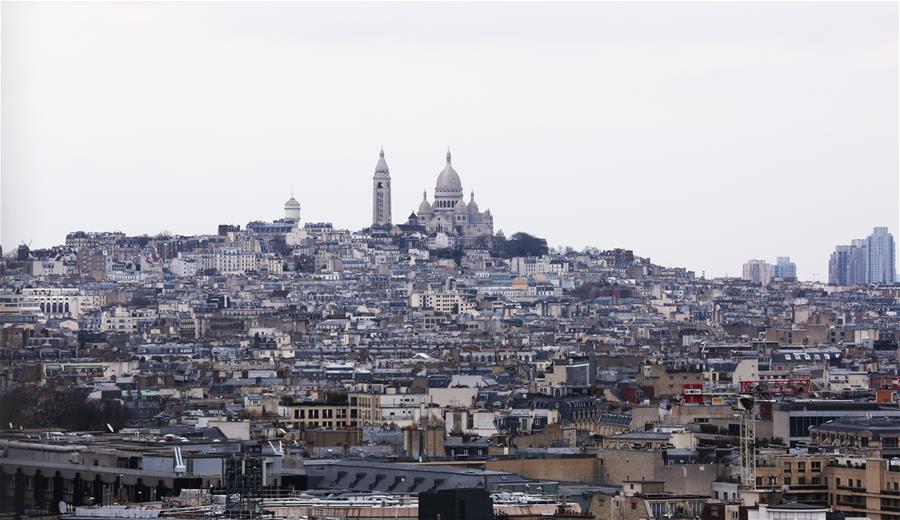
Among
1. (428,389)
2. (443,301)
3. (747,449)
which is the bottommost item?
(747,449)

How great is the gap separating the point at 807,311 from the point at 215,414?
81369 millimetres

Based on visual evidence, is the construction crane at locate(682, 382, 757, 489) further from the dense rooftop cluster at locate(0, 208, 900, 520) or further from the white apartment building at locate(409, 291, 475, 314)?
the white apartment building at locate(409, 291, 475, 314)

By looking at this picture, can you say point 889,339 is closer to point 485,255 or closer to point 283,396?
point 283,396

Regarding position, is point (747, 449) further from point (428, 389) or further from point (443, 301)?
point (443, 301)

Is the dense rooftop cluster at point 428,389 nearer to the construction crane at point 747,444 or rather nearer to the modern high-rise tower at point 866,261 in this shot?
→ the construction crane at point 747,444

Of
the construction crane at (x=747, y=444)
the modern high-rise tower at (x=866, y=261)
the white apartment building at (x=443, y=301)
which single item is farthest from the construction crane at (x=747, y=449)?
the modern high-rise tower at (x=866, y=261)

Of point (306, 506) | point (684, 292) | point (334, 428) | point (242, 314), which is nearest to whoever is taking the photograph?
point (306, 506)

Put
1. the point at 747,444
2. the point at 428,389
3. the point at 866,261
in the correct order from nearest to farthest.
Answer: the point at 747,444, the point at 428,389, the point at 866,261

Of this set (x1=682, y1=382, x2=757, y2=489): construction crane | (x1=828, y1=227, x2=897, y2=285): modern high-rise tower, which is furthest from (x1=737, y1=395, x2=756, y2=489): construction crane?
(x1=828, y1=227, x2=897, y2=285): modern high-rise tower

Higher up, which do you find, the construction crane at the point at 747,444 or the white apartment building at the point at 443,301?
the white apartment building at the point at 443,301

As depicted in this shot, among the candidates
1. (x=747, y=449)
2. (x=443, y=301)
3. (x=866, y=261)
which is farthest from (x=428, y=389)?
(x=866, y=261)

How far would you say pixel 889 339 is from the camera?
11100cm

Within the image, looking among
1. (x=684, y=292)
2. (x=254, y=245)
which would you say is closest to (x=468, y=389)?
(x=684, y=292)

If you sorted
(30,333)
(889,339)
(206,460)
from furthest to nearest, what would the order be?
(889,339)
(30,333)
(206,460)
